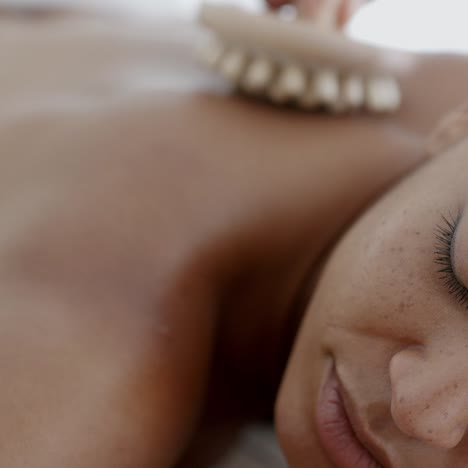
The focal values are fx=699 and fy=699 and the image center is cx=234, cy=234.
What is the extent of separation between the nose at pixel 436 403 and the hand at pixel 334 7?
0.68 metres

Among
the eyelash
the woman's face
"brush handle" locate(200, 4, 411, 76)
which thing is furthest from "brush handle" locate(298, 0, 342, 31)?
the eyelash

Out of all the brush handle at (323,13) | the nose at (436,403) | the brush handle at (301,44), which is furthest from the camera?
the brush handle at (323,13)

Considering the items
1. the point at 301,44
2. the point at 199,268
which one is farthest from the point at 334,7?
the point at 199,268

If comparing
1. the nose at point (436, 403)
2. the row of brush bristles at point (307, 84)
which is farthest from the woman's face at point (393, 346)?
the row of brush bristles at point (307, 84)

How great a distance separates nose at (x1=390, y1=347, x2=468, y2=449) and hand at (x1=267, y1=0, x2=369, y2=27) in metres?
0.68

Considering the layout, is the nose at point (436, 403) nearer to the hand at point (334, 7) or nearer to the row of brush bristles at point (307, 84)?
the row of brush bristles at point (307, 84)

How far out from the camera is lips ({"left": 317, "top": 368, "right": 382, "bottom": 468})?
619mm

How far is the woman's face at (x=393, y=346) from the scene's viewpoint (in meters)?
0.55

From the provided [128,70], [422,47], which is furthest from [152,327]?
[422,47]

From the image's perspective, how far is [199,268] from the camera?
76cm

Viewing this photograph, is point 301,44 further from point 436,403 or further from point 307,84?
point 436,403

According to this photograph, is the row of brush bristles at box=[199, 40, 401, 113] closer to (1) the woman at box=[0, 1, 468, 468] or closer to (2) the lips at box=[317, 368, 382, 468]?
(1) the woman at box=[0, 1, 468, 468]

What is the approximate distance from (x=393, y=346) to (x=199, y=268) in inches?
9.5

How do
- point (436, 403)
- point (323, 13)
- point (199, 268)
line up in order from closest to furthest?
point (436, 403) → point (199, 268) → point (323, 13)
